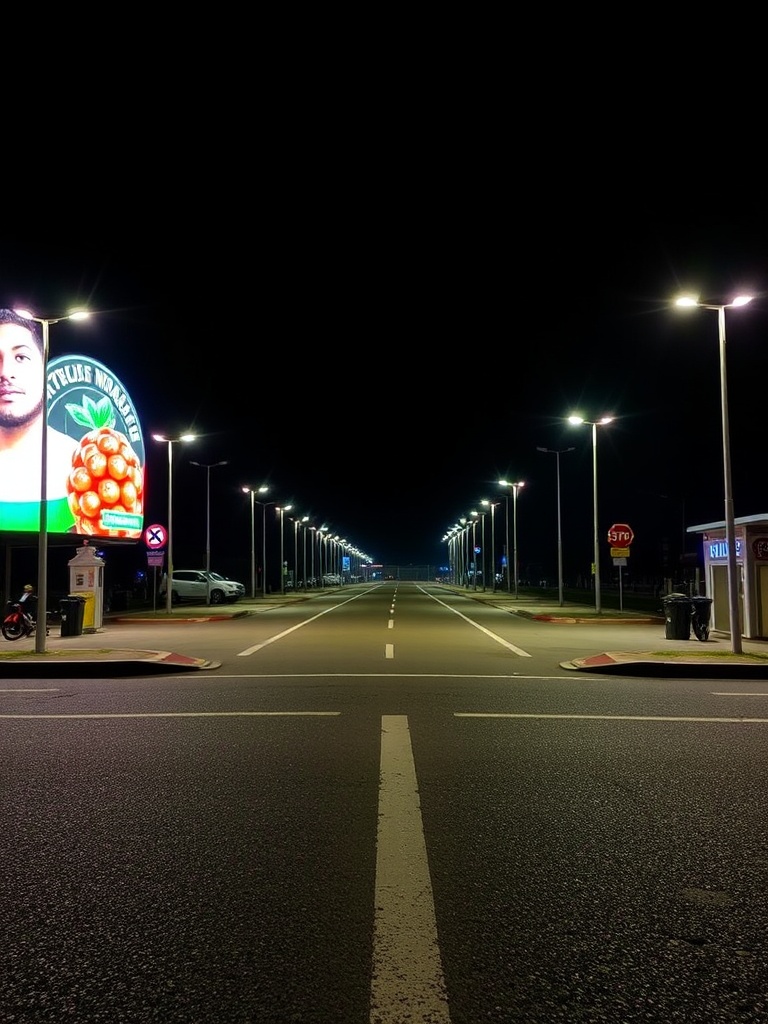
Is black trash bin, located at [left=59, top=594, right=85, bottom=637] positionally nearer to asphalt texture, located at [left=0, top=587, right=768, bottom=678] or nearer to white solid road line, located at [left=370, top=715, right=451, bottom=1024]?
asphalt texture, located at [left=0, top=587, right=768, bottom=678]

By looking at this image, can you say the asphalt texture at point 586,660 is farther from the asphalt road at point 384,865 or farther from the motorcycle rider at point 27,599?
the asphalt road at point 384,865

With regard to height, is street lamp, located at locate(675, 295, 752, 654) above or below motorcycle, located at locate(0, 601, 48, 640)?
above

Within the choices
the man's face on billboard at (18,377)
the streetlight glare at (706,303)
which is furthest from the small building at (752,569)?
the man's face on billboard at (18,377)

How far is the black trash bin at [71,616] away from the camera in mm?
21359

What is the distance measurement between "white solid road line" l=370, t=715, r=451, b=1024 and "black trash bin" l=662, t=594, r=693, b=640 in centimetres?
1499

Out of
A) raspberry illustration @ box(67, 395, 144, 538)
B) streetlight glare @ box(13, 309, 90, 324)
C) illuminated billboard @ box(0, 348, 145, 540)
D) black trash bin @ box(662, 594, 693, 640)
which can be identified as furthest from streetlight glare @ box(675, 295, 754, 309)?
raspberry illustration @ box(67, 395, 144, 538)

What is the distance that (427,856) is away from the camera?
14.7 ft

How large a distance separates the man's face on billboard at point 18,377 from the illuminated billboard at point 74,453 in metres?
0.04

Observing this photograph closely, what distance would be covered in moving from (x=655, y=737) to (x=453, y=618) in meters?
23.6

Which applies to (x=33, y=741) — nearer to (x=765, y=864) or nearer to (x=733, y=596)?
(x=765, y=864)

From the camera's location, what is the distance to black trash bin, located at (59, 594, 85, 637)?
21359 mm

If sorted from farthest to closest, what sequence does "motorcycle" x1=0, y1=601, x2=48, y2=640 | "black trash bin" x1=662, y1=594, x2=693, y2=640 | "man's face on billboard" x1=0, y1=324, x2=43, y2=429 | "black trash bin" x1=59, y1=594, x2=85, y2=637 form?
"man's face on billboard" x1=0, y1=324, x2=43, y2=429 < "black trash bin" x1=59, y1=594, x2=85, y2=637 < "motorcycle" x1=0, y1=601, x2=48, y2=640 < "black trash bin" x1=662, y1=594, x2=693, y2=640

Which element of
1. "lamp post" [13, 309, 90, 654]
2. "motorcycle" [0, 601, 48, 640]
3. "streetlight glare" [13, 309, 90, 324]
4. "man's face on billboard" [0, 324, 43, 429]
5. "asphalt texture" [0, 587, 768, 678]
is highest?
"man's face on billboard" [0, 324, 43, 429]

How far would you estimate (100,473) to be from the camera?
36312 mm
